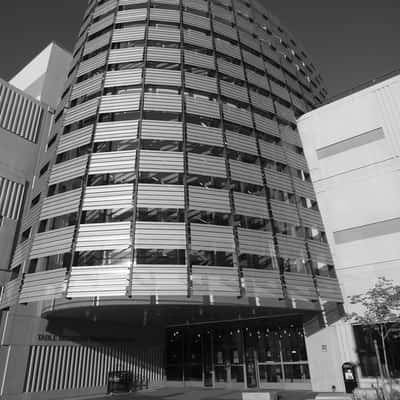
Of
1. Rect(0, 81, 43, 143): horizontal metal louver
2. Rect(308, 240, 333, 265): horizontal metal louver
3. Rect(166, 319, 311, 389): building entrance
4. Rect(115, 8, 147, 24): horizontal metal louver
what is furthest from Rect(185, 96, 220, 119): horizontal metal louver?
Rect(166, 319, 311, 389): building entrance

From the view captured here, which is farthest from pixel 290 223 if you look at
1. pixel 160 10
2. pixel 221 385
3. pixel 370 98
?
pixel 160 10

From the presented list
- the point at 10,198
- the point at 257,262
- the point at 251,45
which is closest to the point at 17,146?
the point at 10,198

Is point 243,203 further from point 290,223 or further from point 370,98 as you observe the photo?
point 370,98

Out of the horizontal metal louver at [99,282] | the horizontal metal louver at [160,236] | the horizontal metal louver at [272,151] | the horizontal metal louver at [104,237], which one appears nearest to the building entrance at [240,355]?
the horizontal metal louver at [160,236]

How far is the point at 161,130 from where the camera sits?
65.0 feet

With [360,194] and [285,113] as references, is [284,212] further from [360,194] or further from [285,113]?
[285,113]

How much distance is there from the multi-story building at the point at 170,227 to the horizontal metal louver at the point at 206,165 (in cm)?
7

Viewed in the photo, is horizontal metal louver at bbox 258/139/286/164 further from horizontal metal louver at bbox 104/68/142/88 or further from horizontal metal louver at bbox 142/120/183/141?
horizontal metal louver at bbox 104/68/142/88

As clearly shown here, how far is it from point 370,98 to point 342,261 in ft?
37.1

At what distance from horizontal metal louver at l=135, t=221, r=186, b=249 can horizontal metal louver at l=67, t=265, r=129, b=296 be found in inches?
59.7

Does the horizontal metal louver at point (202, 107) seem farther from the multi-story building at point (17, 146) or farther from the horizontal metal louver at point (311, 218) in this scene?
the multi-story building at point (17, 146)

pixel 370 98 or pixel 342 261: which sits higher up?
pixel 370 98

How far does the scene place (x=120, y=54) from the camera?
2364cm

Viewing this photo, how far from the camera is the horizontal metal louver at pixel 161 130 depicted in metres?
19.6
